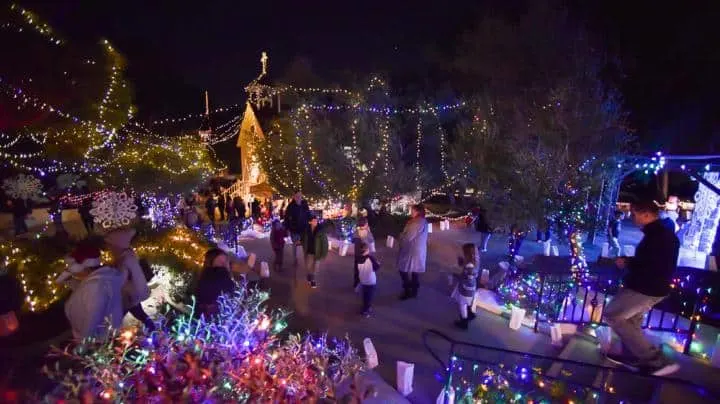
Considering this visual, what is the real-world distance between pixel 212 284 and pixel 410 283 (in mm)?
3940

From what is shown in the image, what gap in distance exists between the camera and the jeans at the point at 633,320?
13.0 feet

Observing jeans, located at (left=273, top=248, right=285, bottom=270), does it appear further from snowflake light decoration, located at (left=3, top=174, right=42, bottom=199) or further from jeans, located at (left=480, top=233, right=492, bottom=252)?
snowflake light decoration, located at (left=3, top=174, right=42, bottom=199)

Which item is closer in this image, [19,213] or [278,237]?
[278,237]

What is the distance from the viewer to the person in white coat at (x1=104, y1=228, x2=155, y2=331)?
476 centimetres

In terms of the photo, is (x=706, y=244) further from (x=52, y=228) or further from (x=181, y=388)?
(x=52, y=228)

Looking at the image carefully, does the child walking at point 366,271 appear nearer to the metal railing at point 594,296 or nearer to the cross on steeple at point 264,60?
the metal railing at point 594,296

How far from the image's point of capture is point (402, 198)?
15.2 meters

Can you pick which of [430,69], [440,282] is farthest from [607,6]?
[440,282]

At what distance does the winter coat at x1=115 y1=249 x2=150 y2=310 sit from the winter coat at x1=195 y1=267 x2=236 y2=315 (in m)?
1.18

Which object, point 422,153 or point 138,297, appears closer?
point 138,297

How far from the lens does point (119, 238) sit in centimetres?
474

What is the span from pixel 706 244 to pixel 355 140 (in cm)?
1069

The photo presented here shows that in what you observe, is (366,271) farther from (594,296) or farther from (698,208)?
(698,208)

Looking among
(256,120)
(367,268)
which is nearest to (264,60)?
(256,120)
